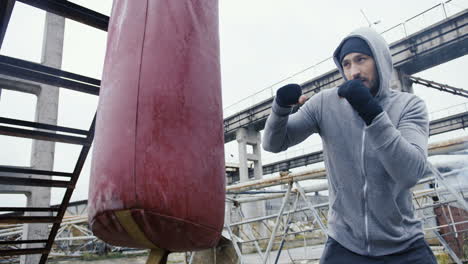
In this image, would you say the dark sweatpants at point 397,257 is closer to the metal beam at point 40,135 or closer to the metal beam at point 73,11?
the metal beam at point 73,11

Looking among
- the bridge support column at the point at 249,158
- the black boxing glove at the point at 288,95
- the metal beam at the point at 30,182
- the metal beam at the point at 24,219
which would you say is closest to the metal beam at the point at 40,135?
the metal beam at the point at 30,182

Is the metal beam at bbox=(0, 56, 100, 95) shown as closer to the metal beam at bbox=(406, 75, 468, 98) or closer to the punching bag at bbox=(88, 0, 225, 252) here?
the punching bag at bbox=(88, 0, 225, 252)

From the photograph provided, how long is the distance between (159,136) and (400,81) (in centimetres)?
1380

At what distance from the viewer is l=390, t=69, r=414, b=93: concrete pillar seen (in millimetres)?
12656

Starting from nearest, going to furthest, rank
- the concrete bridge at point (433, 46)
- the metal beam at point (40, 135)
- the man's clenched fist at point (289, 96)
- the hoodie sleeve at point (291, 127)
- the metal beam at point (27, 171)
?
the man's clenched fist at point (289, 96)
the hoodie sleeve at point (291, 127)
the metal beam at point (40, 135)
the metal beam at point (27, 171)
the concrete bridge at point (433, 46)

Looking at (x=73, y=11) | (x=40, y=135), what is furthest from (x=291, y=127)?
(x=40, y=135)

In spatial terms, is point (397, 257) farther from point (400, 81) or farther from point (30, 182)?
point (400, 81)

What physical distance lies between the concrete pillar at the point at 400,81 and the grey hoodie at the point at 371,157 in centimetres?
1227

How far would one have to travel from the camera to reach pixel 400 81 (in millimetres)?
12922

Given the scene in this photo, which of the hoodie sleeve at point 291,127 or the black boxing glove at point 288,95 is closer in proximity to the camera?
the black boxing glove at point 288,95

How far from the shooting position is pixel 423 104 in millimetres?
1666

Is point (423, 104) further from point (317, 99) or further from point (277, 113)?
point (277, 113)

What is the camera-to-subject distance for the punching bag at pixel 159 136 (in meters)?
1.19

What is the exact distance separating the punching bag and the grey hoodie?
0.52 m
